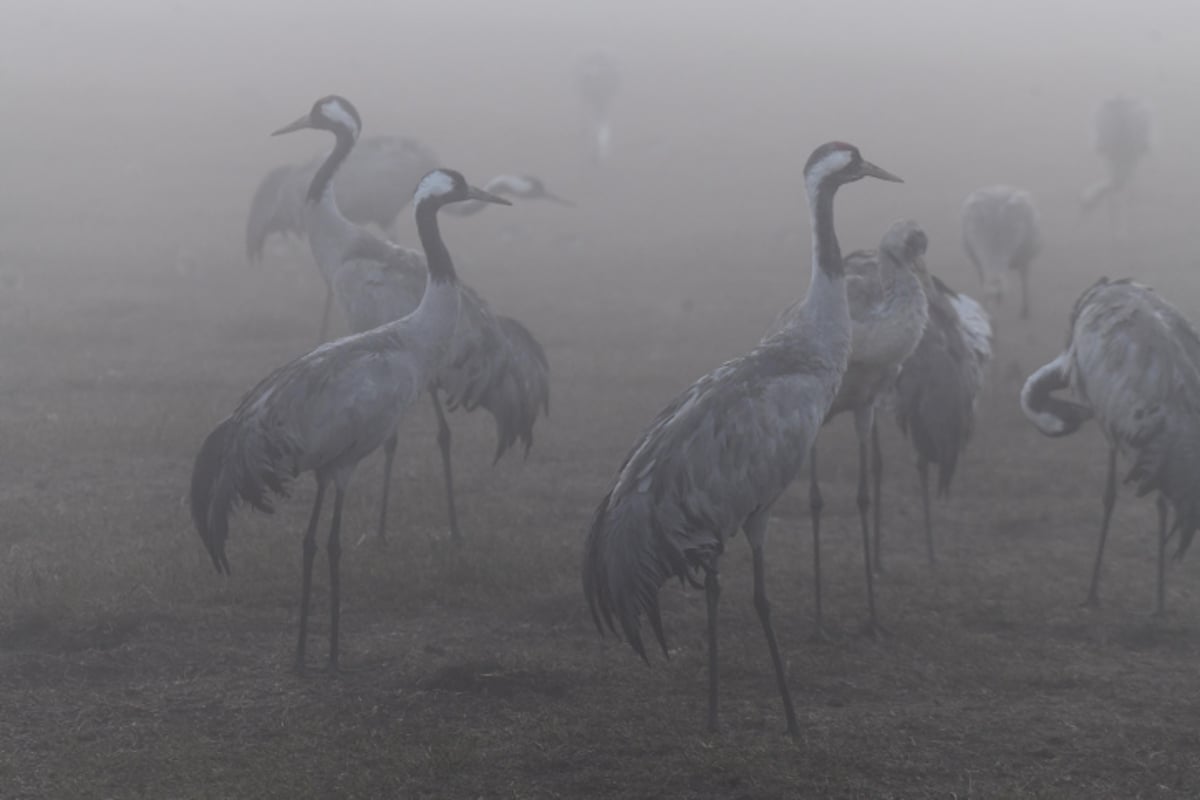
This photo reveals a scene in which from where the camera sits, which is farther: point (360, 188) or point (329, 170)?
point (360, 188)

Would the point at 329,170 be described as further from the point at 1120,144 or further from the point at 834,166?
the point at 1120,144

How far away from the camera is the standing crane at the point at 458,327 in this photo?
8.70 meters

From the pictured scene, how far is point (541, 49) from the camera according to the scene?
3953 centimetres

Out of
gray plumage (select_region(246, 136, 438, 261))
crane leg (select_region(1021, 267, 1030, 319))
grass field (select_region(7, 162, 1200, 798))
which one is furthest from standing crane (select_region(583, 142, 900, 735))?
crane leg (select_region(1021, 267, 1030, 319))

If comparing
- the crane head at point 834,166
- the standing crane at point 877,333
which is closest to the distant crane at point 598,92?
the standing crane at point 877,333

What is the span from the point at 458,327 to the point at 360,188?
19.8ft

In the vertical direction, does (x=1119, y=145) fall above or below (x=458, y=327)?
above

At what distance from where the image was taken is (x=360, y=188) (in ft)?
46.8

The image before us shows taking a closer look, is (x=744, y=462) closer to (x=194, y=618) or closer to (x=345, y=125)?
(x=194, y=618)

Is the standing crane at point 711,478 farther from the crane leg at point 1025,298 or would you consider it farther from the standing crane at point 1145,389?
the crane leg at point 1025,298

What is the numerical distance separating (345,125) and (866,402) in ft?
13.1

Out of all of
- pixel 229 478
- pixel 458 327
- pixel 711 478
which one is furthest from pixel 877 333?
pixel 229 478

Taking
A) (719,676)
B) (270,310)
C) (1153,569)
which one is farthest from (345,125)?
(270,310)

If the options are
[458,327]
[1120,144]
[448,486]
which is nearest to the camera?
[448,486]
